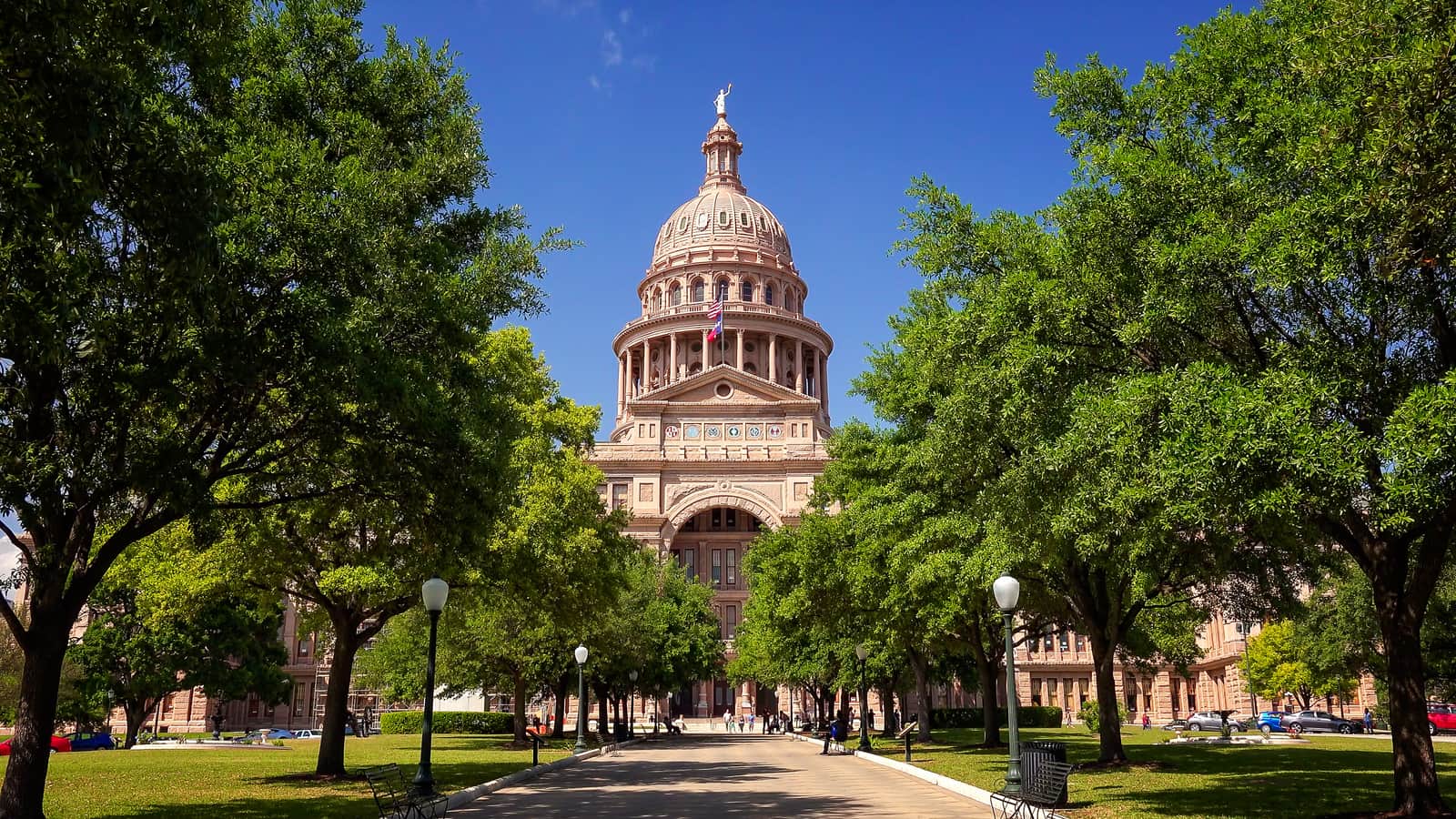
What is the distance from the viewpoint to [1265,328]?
→ 16.0 metres

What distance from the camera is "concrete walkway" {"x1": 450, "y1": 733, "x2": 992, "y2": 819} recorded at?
56.7ft

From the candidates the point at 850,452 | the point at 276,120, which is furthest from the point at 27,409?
the point at 850,452

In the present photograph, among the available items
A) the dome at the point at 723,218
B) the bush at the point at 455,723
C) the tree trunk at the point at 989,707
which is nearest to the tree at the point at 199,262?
the tree trunk at the point at 989,707

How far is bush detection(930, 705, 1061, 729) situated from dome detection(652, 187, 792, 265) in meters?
62.2

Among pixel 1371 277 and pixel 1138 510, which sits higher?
pixel 1371 277

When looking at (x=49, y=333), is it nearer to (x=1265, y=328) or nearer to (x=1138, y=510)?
(x=1138, y=510)

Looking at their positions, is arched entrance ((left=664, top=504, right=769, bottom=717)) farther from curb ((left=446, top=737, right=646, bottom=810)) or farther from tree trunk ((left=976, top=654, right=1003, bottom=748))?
curb ((left=446, top=737, right=646, bottom=810))

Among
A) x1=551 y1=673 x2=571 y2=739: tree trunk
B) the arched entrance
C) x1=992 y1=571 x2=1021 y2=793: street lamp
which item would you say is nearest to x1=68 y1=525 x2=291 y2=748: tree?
x1=551 y1=673 x2=571 y2=739: tree trunk

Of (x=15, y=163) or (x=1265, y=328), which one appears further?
(x=1265, y=328)

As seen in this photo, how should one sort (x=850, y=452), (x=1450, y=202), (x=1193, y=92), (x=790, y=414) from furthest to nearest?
(x=790, y=414) < (x=850, y=452) < (x=1193, y=92) < (x=1450, y=202)

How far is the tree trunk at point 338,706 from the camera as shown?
79.4ft

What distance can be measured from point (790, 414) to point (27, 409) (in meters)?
85.4

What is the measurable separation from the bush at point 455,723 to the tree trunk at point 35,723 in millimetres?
57920

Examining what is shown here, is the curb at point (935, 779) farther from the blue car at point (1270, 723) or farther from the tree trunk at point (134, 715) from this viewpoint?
the tree trunk at point (134, 715)
